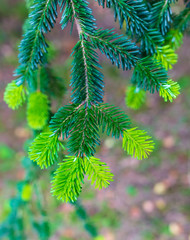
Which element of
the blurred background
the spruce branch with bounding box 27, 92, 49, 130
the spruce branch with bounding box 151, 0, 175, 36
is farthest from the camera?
the blurred background

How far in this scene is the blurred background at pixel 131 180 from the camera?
2857 millimetres

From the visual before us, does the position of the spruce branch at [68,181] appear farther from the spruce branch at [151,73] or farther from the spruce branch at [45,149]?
the spruce branch at [151,73]

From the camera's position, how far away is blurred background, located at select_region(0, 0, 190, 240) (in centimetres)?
286

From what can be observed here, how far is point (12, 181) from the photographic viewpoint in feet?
11.2

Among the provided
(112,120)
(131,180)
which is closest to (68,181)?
(112,120)

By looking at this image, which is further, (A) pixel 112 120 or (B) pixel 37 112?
(B) pixel 37 112

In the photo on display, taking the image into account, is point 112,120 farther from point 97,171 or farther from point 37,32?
point 37,32

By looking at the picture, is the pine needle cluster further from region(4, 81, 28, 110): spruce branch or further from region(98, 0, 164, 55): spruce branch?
region(4, 81, 28, 110): spruce branch

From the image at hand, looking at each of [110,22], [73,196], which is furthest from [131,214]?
[110,22]

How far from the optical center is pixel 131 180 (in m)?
3.18

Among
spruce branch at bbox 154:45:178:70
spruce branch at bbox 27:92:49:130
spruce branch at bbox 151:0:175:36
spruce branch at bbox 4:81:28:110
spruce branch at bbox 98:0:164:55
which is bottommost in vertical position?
spruce branch at bbox 27:92:49:130

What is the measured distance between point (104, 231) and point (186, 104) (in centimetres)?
224

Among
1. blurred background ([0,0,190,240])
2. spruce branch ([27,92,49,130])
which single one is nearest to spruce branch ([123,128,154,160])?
spruce branch ([27,92,49,130])

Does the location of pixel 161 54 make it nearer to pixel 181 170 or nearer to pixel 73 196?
pixel 73 196
